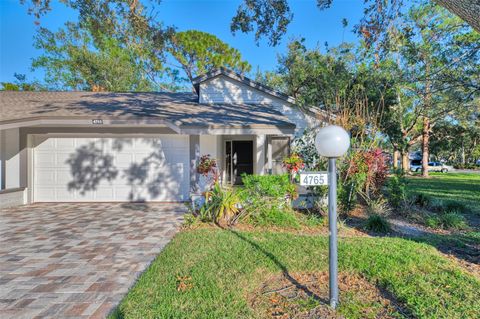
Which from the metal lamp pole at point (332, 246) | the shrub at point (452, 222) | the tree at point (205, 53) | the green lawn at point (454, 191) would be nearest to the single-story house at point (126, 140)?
the shrub at point (452, 222)

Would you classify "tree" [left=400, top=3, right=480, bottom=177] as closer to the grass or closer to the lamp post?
the grass

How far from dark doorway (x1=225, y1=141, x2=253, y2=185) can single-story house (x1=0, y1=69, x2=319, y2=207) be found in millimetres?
842

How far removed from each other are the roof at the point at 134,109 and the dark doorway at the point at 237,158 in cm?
196

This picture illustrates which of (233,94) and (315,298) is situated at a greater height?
(233,94)

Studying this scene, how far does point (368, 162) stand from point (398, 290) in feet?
14.3

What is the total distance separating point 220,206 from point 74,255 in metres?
3.09

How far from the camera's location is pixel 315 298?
3.27m

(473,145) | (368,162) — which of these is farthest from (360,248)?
(473,145)

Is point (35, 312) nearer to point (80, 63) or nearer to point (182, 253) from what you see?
point (182, 253)

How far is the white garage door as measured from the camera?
31.1 feet

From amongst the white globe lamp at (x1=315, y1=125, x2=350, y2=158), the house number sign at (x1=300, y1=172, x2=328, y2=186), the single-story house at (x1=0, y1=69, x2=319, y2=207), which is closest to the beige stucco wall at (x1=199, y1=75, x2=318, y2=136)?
the single-story house at (x1=0, y1=69, x2=319, y2=207)

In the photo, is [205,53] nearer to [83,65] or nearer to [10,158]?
[83,65]

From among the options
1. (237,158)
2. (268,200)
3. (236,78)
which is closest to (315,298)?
(268,200)

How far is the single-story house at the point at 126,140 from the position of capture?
26.8 feet
